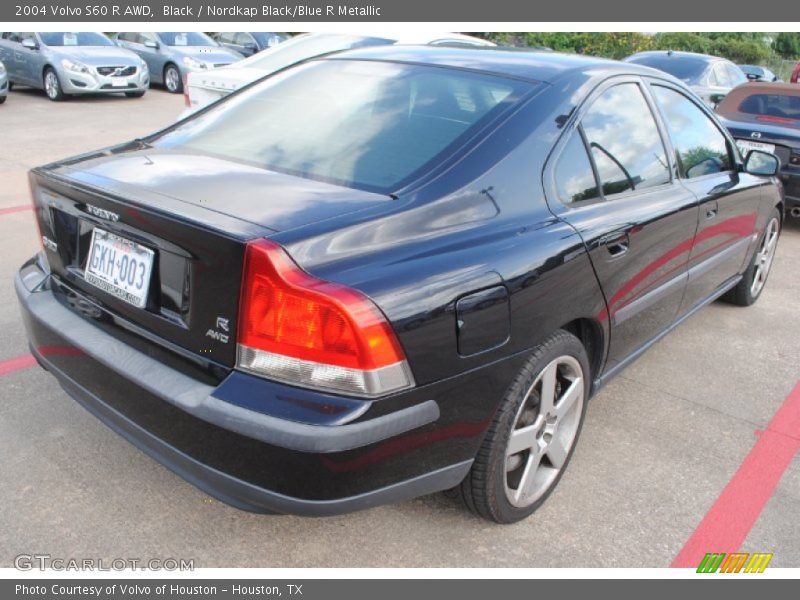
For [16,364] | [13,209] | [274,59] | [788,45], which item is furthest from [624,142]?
[788,45]

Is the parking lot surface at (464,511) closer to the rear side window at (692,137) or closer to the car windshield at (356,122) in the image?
the rear side window at (692,137)

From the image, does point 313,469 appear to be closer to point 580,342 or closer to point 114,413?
point 114,413

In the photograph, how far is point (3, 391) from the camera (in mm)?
3285

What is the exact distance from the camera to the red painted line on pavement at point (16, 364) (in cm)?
348

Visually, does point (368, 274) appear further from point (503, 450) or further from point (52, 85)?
point (52, 85)

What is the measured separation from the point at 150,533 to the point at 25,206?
16.3 feet

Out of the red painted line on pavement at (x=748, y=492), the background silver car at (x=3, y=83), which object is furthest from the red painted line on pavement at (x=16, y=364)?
the background silver car at (x=3, y=83)

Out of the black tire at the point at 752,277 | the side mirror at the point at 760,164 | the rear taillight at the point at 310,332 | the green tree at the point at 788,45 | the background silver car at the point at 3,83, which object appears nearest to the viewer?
the rear taillight at the point at 310,332

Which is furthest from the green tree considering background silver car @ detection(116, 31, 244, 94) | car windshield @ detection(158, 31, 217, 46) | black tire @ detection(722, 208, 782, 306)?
black tire @ detection(722, 208, 782, 306)

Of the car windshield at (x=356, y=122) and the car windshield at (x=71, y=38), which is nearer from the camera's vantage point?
the car windshield at (x=356, y=122)

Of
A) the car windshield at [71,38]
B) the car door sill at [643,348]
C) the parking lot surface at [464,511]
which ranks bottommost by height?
the parking lot surface at [464,511]

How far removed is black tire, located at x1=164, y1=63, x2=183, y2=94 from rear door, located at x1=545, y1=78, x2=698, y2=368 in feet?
46.7

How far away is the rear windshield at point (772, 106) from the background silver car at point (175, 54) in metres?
11.0

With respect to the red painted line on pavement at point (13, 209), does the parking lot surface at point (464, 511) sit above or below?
above
